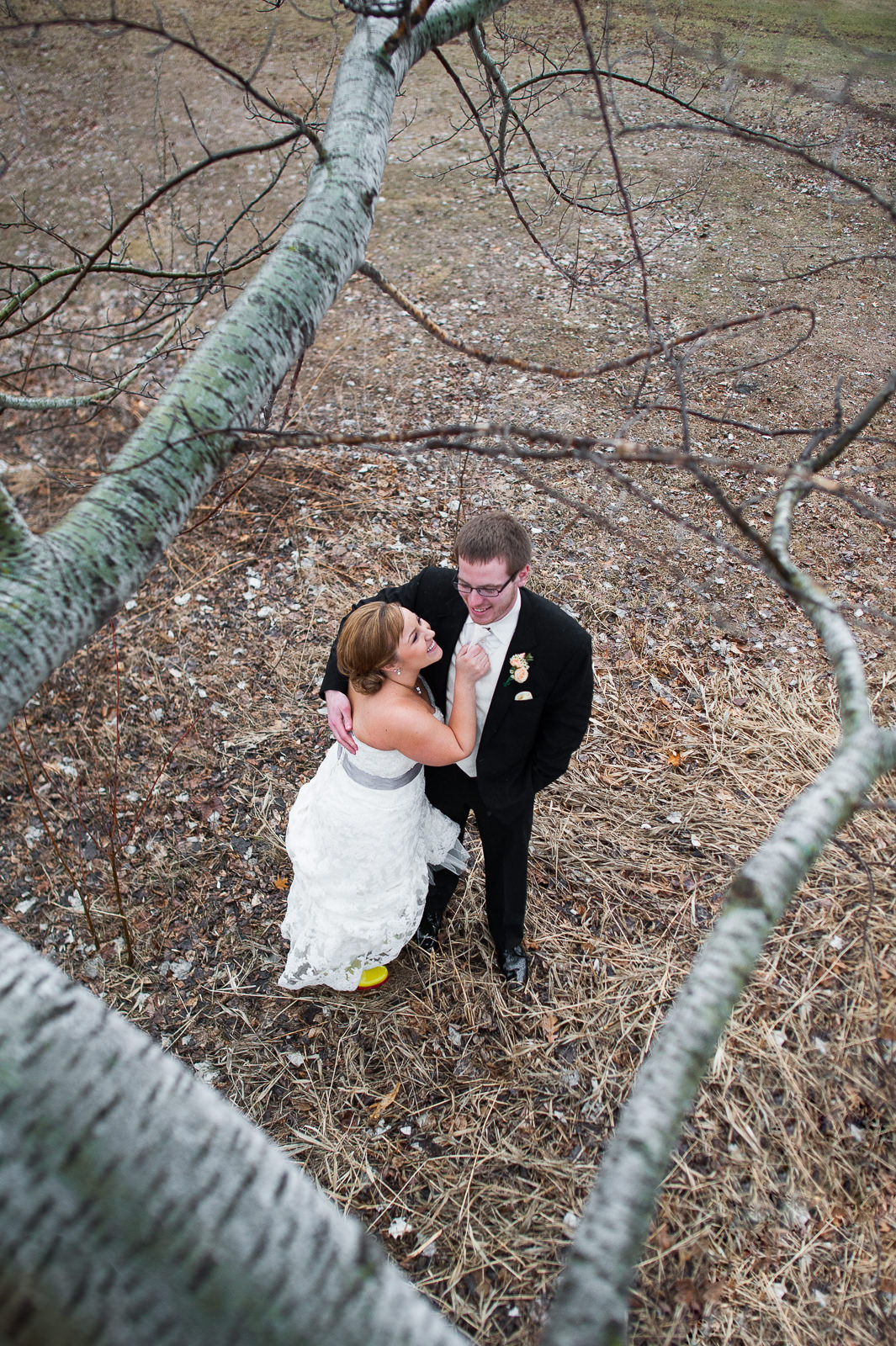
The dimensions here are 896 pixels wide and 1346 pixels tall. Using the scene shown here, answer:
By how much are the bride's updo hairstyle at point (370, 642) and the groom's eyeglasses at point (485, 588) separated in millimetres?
213

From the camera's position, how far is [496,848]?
2936mm

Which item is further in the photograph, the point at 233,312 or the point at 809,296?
the point at 809,296

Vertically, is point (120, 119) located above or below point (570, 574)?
above

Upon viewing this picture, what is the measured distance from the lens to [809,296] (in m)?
8.52

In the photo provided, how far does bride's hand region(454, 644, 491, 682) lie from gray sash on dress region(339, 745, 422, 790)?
436 millimetres

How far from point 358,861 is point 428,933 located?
827 mm

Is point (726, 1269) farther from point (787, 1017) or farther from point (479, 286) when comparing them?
point (479, 286)

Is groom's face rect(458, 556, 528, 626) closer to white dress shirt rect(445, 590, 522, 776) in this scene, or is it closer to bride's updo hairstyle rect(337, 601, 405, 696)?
white dress shirt rect(445, 590, 522, 776)

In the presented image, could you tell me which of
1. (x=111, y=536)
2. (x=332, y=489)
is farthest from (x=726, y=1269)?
(x=332, y=489)

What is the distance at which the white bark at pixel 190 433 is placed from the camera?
3.53 ft

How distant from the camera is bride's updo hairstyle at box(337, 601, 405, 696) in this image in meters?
2.31

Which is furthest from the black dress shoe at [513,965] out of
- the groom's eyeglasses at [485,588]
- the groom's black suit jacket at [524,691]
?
the groom's eyeglasses at [485,588]

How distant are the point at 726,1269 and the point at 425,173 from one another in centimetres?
1264

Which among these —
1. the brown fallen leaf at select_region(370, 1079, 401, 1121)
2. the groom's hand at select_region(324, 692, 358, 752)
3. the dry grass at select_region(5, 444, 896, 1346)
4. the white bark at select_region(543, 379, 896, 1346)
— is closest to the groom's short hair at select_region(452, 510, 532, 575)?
the groom's hand at select_region(324, 692, 358, 752)
